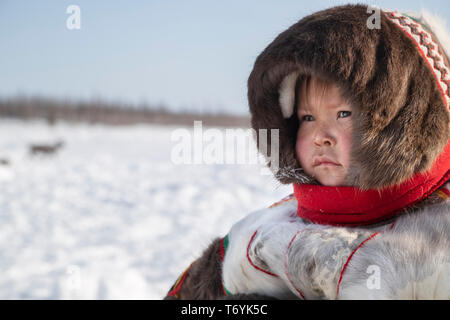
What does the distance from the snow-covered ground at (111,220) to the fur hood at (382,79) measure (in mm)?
358

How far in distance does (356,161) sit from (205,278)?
0.64 meters

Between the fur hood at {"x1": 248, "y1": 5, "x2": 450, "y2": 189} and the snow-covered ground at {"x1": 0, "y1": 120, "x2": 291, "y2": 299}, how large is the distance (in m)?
0.36

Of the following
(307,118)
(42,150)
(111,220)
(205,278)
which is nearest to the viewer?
(307,118)

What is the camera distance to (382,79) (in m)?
0.89

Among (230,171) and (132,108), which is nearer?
(230,171)

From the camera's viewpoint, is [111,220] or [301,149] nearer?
[301,149]

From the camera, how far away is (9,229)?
397 centimetres

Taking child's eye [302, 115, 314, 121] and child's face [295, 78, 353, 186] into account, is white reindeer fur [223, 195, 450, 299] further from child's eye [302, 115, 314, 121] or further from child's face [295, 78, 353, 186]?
child's eye [302, 115, 314, 121]

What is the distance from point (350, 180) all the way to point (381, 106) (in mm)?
216

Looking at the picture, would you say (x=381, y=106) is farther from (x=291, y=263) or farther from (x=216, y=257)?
(x=216, y=257)

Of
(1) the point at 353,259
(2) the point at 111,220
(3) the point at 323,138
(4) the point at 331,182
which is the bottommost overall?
(2) the point at 111,220

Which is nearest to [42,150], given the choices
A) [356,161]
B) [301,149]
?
[301,149]

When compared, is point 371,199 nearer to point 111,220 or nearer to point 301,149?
point 301,149

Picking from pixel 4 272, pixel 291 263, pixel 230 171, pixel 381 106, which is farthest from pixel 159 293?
pixel 230 171
